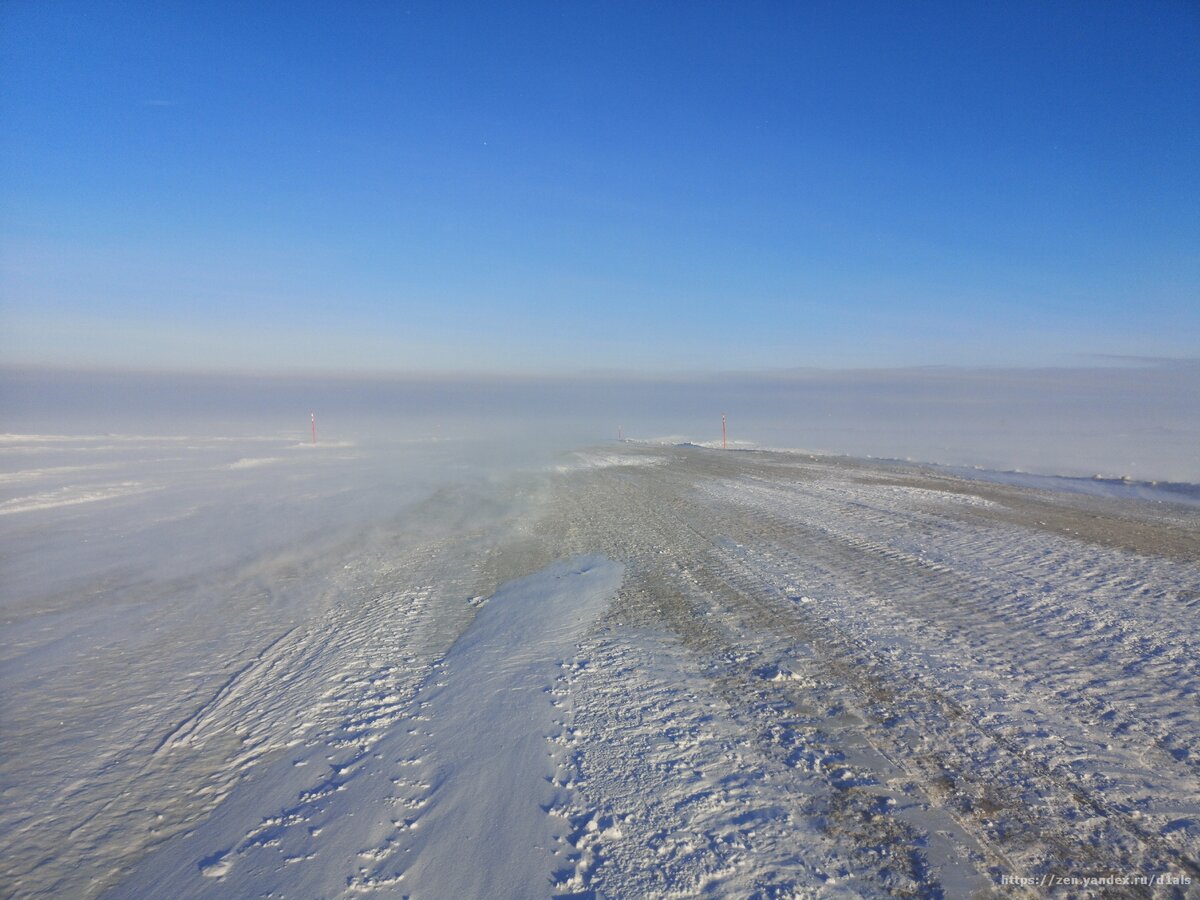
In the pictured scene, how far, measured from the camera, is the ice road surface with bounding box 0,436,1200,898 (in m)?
3.39

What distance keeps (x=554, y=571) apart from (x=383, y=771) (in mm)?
4884

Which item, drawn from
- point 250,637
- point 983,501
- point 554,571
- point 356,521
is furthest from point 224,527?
point 983,501

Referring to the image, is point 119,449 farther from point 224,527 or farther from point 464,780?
point 464,780

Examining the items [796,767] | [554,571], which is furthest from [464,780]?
[554,571]

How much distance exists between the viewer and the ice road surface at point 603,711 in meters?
3.39

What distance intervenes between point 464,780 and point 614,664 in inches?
80.4

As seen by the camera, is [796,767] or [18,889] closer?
[18,889]

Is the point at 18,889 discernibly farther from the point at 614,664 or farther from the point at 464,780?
the point at 614,664

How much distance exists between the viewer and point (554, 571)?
29.6ft

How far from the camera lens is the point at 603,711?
4.93m

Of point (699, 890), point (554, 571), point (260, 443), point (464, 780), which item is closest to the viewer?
point (699, 890)

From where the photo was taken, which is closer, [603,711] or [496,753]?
[496,753]

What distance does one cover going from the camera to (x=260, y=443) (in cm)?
2761

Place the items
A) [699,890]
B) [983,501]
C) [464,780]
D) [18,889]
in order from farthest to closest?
[983,501], [464,780], [18,889], [699,890]
